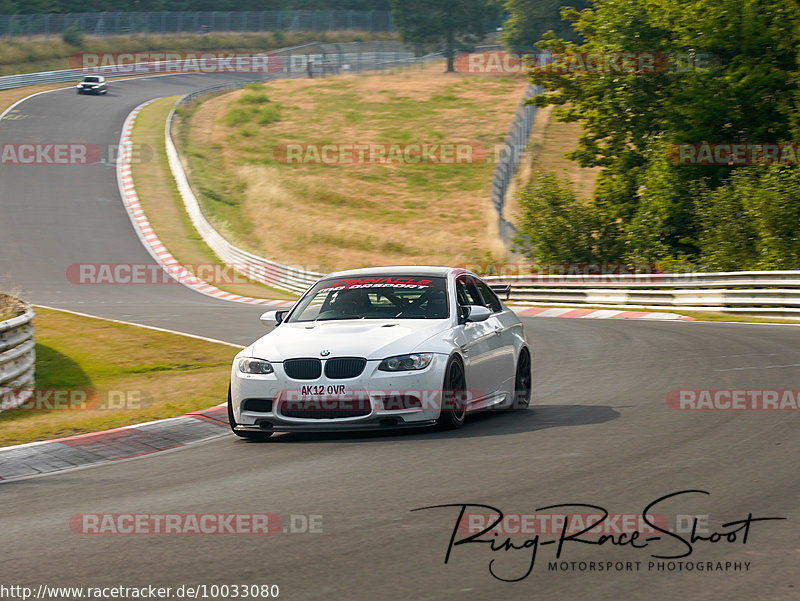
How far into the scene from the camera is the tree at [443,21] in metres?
90.0

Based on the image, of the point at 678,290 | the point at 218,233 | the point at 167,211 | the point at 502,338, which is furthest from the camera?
the point at 167,211

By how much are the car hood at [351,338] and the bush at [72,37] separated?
8330 centimetres

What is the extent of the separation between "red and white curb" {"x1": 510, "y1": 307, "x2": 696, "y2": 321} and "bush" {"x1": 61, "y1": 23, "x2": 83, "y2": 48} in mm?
68829

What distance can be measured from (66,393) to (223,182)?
133ft

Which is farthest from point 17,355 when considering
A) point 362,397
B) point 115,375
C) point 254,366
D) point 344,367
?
point 362,397

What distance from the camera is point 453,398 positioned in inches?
350

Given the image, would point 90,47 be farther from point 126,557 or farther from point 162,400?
point 126,557

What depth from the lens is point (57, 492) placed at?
23.7 ft

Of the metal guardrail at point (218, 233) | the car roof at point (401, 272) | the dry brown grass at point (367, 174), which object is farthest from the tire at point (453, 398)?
the dry brown grass at point (367, 174)

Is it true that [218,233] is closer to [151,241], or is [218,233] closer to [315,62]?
[151,241]

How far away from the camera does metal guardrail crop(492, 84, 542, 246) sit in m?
39.5

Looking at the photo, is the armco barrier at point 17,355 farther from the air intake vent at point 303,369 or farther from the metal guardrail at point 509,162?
the metal guardrail at point 509,162

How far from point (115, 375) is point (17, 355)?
82.0 inches

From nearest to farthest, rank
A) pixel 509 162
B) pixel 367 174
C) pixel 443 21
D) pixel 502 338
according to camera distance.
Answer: pixel 502 338
pixel 509 162
pixel 367 174
pixel 443 21
